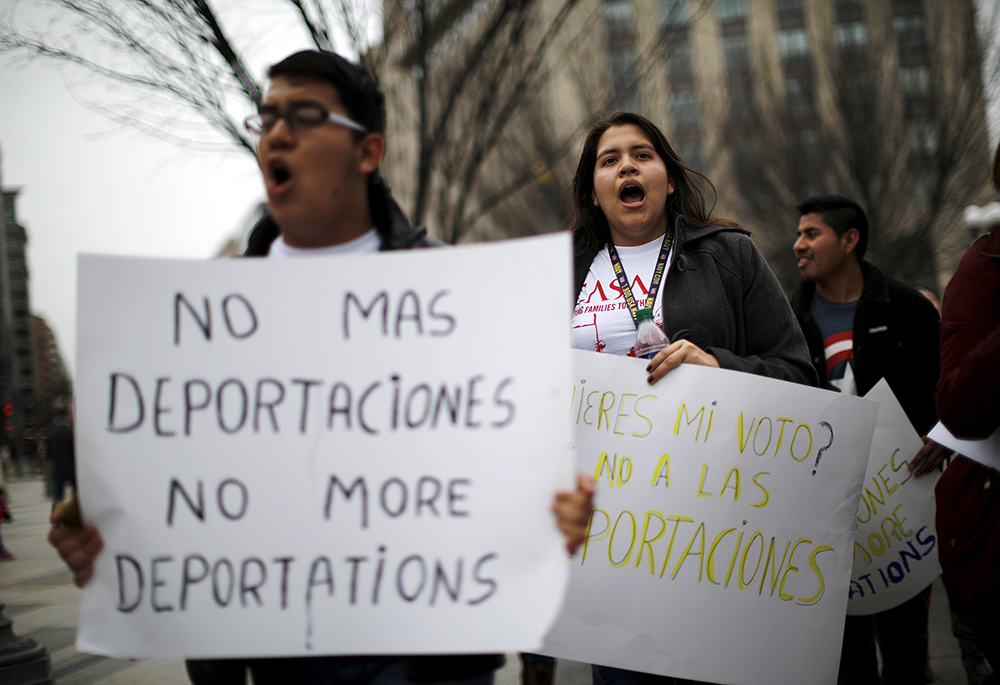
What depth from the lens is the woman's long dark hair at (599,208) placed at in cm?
239

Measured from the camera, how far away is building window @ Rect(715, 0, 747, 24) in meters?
34.9

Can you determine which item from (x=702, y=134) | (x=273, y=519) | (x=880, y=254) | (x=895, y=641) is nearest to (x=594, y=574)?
Answer: (x=273, y=519)

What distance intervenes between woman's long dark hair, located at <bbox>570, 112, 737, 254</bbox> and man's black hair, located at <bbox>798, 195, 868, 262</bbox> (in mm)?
1179

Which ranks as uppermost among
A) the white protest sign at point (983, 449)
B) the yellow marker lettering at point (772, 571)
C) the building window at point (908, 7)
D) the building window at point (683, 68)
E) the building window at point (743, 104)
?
the building window at point (683, 68)

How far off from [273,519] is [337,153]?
2.30 feet

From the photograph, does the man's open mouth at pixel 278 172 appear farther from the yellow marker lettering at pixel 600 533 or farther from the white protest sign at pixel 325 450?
the yellow marker lettering at pixel 600 533

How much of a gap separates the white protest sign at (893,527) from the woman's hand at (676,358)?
95 cm

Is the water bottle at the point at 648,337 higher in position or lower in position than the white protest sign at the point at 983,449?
higher

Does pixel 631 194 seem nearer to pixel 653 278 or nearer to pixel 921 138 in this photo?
pixel 653 278

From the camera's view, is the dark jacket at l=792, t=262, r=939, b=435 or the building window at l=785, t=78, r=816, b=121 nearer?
the dark jacket at l=792, t=262, r=939, b=435

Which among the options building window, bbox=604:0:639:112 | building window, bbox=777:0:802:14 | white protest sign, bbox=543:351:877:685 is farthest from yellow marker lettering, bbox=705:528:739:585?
building window, bbox=777:0:802:14

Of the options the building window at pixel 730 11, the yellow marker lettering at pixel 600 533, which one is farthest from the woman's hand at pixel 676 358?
the building window at pixel 730 11

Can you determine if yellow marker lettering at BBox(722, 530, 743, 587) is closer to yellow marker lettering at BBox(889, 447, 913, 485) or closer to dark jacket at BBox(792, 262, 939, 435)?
yellow marker lettering at BBox(889, 447, 913, 485)

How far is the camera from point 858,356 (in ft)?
10.1
